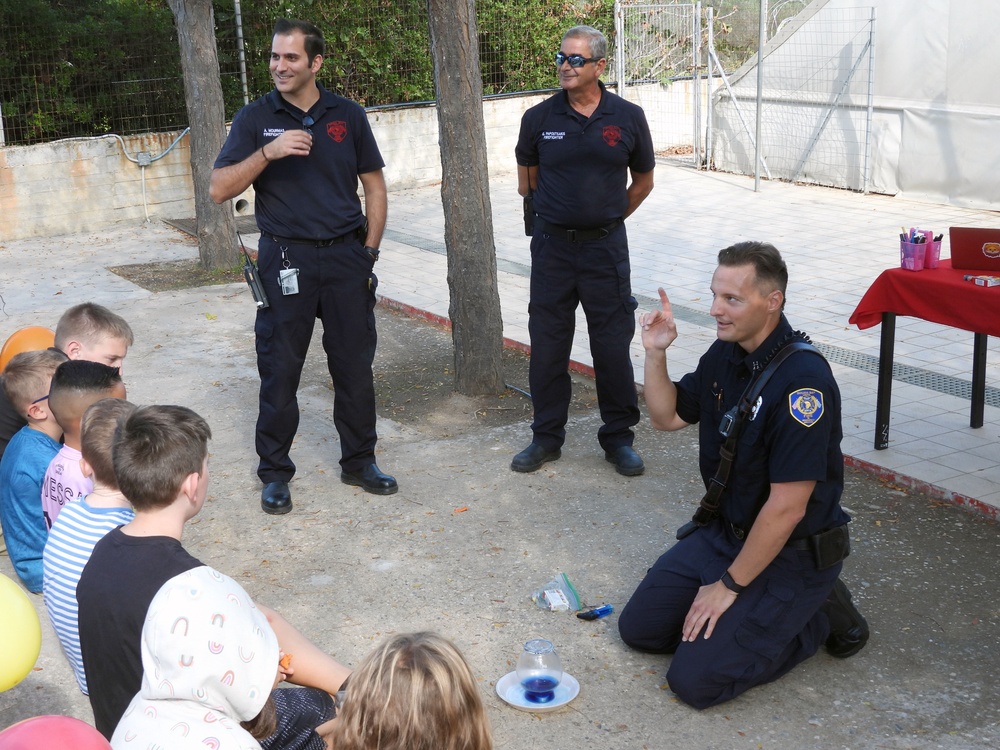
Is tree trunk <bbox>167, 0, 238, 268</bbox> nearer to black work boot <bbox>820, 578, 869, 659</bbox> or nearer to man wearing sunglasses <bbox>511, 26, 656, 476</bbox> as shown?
man wearing sunglasses <bbox>511, 26, 656, 476</bbox>

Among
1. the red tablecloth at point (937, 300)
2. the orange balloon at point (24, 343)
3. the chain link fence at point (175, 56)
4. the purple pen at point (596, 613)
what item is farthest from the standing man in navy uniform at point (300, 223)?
the chain link fence at point (175, 56)

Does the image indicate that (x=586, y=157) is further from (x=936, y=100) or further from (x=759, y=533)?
(x=936, y=100)

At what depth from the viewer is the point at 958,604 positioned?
4.11 m

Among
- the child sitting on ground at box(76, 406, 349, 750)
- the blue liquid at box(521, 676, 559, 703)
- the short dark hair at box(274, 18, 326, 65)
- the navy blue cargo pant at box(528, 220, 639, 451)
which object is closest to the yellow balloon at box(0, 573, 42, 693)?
the child sitting on ground at box(76, 406, 349, 750)

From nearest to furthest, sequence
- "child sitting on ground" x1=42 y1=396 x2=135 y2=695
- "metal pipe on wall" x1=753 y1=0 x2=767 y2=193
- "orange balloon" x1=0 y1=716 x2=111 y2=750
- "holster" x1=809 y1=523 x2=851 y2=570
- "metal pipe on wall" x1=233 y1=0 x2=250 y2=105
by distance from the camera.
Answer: "orange balloon" x1=0 y1=716 x2=111 y2=750 < "child sitting on ground" x1=42 y1=396 x2=135 y2=695 < "holster" x1=809 y1=523 x2=851 y2=570 < "metal pipe on wall" x1=753 y1=0 x2=767 y2=193 < "metal pipe on wall" x1=233 y1=0 x2=250 y2=105

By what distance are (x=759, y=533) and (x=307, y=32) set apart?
3030 millimetres

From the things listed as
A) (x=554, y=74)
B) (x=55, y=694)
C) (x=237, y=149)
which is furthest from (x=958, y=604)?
(x=554, y=74)

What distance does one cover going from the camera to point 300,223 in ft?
16.3

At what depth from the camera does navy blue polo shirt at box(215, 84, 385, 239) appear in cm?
497

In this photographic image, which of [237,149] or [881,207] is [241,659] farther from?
[881,207]

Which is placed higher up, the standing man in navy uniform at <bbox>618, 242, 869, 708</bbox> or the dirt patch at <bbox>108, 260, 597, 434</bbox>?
the standing man in navy uniform at <bbox>618, 242, 869, 708</bbox>

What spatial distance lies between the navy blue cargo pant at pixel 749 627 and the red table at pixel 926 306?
1.78 m

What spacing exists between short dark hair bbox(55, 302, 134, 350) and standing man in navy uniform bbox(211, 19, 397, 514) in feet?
2.86

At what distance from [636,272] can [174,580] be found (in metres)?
8.06
